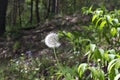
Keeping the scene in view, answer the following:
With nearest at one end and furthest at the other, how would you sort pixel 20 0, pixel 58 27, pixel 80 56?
1. pixel 80 56
2. pixel 58 27
3. pixel 20 0

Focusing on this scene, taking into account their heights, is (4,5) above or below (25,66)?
above

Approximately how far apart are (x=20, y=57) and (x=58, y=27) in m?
1.94

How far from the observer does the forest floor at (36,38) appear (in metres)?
6.91

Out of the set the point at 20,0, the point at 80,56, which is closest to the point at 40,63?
the point at 80,56

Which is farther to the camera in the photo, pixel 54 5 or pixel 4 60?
pixel 54 5

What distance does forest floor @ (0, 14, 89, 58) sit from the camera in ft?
22.7

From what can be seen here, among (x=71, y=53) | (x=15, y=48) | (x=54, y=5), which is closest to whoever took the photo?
(x=71, y=53)

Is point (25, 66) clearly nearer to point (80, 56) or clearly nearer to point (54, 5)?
point (80, 56)

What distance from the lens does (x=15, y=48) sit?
23.2 ft

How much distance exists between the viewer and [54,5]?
58.0ft

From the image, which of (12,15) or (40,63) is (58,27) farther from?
(12,15)

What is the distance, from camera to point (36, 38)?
25.0 ft

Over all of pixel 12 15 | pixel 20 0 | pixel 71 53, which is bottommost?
pixel 12 15

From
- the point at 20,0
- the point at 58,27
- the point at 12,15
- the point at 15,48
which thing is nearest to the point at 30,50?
the point at 15,48
